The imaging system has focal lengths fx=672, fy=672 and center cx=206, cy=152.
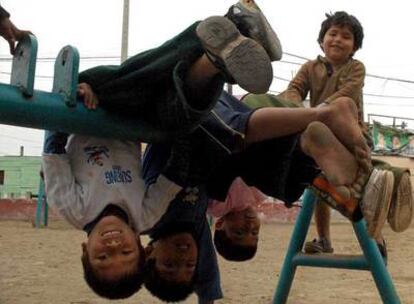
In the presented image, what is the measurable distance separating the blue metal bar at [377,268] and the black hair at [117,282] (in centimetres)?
87

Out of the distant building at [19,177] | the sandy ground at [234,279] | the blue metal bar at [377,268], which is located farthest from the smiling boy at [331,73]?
the distant building at [19,177]

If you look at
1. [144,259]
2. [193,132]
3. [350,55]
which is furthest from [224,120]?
[350,55]

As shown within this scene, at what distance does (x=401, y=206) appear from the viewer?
197 cm

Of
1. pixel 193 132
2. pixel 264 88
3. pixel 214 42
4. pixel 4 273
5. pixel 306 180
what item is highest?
pixel 214 42

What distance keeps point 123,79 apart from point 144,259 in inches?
21.8

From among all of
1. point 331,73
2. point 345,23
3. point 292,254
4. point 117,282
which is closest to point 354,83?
point 331,73

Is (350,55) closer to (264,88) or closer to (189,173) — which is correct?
(189,173)

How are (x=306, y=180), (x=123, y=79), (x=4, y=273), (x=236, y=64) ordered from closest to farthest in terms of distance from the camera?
(x=236, y=64)
(x=123, y=79)
(x=306, y=180)
(x=4, y=273)

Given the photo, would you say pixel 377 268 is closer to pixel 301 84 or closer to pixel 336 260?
pixel 336 260

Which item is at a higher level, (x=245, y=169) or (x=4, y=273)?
(x=245, y=169)

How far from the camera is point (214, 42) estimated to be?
161cm

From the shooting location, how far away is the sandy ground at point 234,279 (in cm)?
381

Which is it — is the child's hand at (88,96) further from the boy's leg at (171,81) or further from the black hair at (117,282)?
the black hair at (117,282)

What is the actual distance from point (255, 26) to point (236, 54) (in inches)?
5.8
